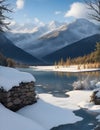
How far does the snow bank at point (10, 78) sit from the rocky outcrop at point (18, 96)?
31 centimetres

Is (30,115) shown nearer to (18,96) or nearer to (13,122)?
(18,96)

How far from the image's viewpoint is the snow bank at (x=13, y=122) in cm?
2040

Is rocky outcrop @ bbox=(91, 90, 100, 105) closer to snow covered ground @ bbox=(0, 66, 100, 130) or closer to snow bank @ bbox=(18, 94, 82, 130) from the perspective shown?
snow covered ground @ bbox=(0, 66, 100, 130)

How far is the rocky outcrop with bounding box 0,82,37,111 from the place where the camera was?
24219 mm

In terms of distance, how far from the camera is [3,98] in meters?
24.2

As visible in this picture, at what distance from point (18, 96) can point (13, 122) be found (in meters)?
4.99

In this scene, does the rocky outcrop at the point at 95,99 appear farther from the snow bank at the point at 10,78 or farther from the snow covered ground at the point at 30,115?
the snow bank at the point at 10,78

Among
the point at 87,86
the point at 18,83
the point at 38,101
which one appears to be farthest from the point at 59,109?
the point at 87,86

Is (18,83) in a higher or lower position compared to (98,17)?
lower

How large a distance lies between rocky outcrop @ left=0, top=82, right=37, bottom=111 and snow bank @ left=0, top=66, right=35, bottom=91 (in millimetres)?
310

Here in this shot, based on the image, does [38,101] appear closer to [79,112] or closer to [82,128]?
[79,112]

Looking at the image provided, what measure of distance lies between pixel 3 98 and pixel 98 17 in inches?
715

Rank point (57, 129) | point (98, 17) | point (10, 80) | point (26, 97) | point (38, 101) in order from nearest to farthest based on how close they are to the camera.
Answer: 1. point (57, 129)
2. point (10, 80)
3. point (26, 97)
4. point (38, 101)
5. point (98, 17)

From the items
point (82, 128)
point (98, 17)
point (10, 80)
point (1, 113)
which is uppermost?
point (98, 17)
